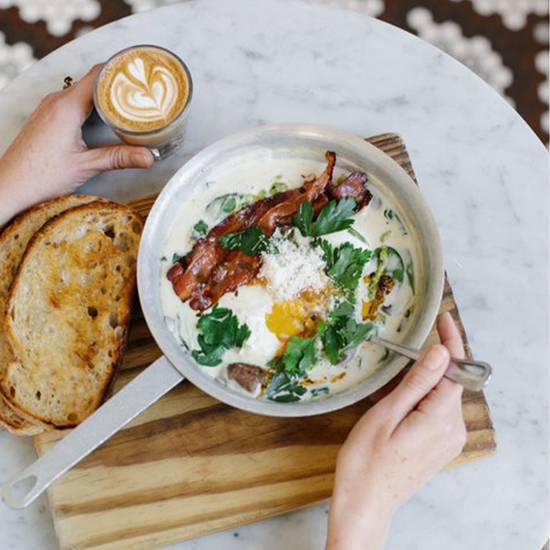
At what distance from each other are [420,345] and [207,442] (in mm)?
649

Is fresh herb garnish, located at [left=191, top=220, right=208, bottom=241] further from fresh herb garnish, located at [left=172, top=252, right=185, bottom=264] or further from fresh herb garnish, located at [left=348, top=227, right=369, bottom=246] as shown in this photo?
fresh herb garnish, located at [left=348, top=227, right=369, bottom=246]

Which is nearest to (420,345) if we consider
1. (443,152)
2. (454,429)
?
(454,429)

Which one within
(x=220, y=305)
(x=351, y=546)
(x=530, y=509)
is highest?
(x=220, y=305)

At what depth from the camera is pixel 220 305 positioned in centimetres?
226

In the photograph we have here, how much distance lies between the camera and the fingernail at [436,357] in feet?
6.76

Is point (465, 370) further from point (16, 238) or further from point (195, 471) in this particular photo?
point (16, 238)

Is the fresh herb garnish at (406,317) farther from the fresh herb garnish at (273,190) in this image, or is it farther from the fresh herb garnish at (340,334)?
the fresh herb garnish at (273,190)

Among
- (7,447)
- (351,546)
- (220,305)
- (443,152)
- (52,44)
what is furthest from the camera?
(52,44)

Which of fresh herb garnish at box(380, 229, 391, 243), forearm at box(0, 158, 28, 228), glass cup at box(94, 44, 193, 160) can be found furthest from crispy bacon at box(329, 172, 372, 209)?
forearm at box(0, 158, 28, 228)

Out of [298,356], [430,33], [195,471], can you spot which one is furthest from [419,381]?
[430,33]

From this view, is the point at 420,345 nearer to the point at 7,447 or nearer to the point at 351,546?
the point at 351,546

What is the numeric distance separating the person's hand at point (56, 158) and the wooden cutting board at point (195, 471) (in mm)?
699

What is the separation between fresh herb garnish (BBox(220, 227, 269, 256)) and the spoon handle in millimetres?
442

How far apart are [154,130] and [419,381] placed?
1051 mm
